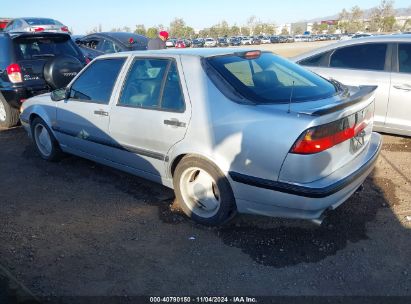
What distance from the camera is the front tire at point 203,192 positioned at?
3.27 meters

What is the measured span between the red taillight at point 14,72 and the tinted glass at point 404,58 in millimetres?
5876

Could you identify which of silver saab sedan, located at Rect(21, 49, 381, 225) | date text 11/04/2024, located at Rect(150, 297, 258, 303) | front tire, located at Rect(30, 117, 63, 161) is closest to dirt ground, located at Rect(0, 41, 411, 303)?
date text 11/04/2024, located at Rect(150, 297, 258, 303)

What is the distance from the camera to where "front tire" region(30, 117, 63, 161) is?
5.19m

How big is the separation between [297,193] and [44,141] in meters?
3.96

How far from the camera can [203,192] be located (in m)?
3.54

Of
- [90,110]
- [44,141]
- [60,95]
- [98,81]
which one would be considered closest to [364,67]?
[98,81]

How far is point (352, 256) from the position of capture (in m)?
3.02

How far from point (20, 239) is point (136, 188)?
136cm

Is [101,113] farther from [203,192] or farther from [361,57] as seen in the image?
[361,57]

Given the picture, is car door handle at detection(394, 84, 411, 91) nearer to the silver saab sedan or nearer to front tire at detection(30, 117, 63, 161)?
the silver saab sedan

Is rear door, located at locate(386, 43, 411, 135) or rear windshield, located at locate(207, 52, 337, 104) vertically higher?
rear windshield, located at locate(207, 52, 337, 104)

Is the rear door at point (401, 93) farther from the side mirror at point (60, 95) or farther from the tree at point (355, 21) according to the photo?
the tree at point (355, 21)

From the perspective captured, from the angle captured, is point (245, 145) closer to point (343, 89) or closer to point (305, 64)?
point (343, 89)

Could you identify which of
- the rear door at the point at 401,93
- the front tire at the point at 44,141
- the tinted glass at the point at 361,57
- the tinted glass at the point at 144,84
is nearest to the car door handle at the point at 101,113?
the tinted glass at the point at 144,84
